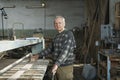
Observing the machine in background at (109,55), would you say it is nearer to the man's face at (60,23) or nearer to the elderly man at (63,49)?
the elderly man at (63,49)

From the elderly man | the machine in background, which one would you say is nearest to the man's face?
the elderly man

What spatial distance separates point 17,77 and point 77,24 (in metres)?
7.67

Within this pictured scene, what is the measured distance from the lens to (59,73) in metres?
3.19

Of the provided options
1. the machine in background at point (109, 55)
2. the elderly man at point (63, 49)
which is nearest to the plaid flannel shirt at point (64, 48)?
the elderly man at point (63, 49)

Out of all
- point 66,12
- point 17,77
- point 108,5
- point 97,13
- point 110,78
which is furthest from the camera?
point 66,12

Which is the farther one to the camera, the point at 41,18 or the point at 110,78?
the point at 41,18

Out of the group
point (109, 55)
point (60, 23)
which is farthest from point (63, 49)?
point (109, 55)

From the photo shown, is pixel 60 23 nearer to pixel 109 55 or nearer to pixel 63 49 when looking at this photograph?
pixel 63 49

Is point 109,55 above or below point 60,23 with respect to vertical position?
below

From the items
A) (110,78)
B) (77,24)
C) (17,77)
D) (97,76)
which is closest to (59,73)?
(17,77)

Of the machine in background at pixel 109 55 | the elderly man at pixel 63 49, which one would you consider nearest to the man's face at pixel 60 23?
the elderly man at pixel 63 49

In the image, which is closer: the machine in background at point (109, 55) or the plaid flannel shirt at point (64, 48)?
the plaid flannel shirt at point (64, 48)

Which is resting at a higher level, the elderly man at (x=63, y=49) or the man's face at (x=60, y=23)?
the man's face at (x=60, y=23)

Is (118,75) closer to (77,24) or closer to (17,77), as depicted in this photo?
(17,77)
